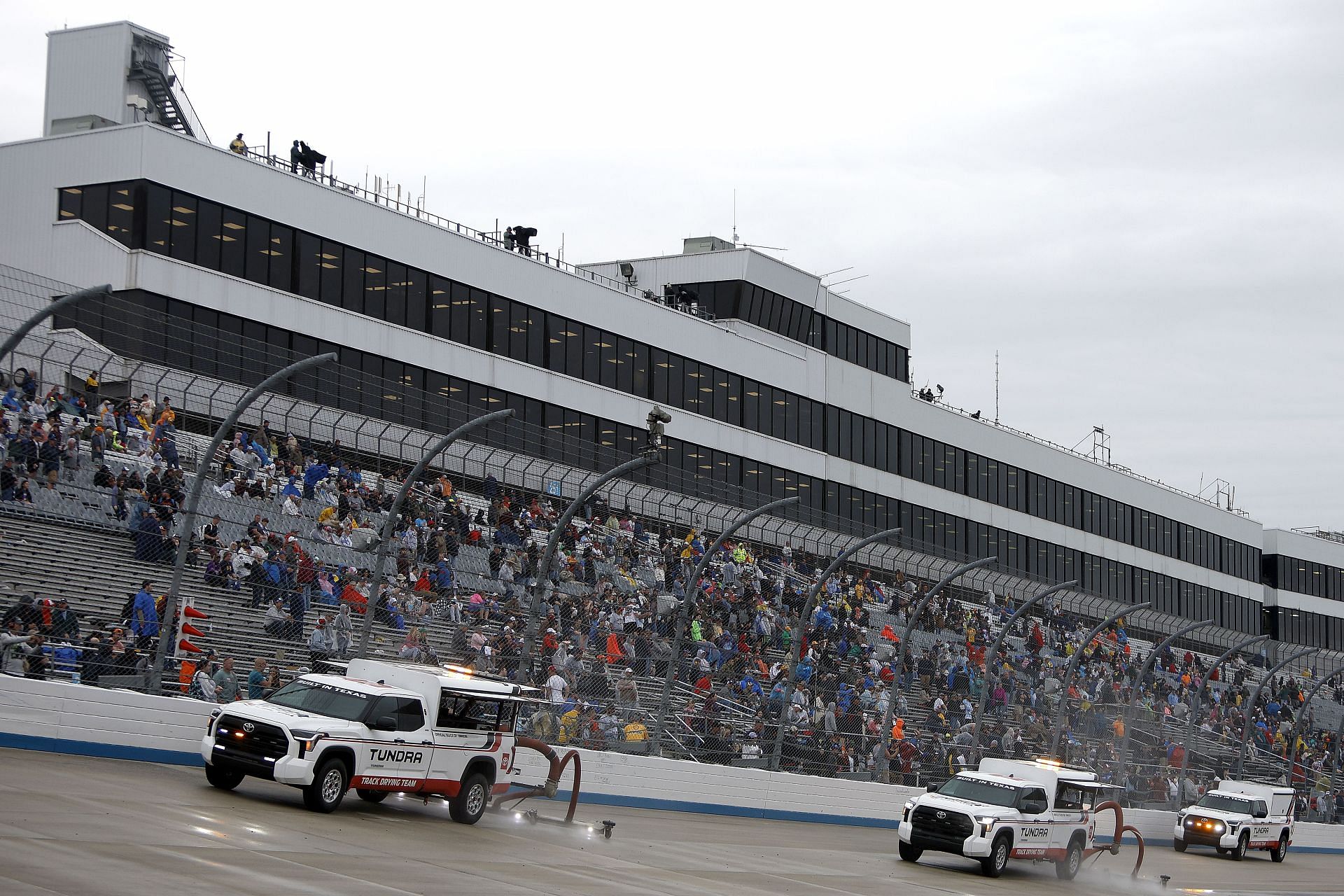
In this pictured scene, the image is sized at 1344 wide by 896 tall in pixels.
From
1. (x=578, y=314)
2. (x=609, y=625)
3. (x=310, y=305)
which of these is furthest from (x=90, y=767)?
(x=578, y=314)

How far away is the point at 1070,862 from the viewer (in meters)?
27.3

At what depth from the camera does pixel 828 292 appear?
204 ft

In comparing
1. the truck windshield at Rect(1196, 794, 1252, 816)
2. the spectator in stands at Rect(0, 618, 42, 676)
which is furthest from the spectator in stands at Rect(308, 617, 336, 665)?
the truck windshield at Rect(1196, 794, 1252, 816)

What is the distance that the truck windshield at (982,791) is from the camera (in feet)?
85.3

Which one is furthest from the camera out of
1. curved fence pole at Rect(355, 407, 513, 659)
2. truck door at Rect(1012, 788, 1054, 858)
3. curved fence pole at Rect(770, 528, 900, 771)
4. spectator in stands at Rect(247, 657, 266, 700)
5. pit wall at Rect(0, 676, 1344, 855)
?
curved fence pole at Rect(770, 528, 900, 771)

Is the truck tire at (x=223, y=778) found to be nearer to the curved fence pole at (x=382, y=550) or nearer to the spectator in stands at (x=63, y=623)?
the spectator in stands at (x=63, y=623)

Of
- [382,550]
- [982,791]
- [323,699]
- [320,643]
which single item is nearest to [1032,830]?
[982,791]

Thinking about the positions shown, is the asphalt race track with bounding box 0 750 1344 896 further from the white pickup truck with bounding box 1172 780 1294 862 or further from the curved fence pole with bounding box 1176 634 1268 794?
the curved fence pole with bounding box 1176 634 1268 794

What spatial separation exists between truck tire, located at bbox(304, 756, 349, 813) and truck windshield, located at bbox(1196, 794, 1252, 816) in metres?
26.4

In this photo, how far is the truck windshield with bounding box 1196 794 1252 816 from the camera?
128 feet

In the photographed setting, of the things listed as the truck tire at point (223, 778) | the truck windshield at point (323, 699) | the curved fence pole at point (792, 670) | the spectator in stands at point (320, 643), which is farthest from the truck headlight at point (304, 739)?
the curved fence pole at point (792, 670)

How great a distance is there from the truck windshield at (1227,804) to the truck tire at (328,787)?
86.7 ft

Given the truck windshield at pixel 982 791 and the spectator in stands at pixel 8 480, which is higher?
the spectator in stands at pixel 8 480

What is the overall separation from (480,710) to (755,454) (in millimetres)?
35646
